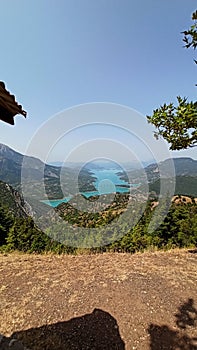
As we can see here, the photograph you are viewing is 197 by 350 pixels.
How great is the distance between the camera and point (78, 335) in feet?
10.8

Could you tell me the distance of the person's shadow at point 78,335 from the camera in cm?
307

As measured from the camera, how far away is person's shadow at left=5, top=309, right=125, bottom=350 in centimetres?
307

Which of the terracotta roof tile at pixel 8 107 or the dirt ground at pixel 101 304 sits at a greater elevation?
the terracotta roof tile at pixel 8 107

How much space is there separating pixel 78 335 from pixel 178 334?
1581 millimetres

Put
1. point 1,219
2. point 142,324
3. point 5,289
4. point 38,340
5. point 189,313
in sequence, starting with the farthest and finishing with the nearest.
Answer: point 1,219, point 5,289, point 189,313, point 142,324, point 38,340

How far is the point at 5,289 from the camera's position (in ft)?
15.2

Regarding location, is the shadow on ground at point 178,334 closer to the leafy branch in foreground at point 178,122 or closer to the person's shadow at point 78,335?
the person's shadow at point 78,335

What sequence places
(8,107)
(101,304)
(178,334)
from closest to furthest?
(8,107) → (178,334) → (101,304)

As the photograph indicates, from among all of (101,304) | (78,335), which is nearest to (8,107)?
(78,335)

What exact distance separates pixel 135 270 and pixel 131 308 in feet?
5.47

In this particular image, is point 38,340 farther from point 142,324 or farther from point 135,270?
point 135,270

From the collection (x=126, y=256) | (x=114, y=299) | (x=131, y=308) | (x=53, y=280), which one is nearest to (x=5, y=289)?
(x=53, y=280)

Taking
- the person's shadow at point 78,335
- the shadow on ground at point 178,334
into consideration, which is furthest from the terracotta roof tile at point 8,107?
the shadow on ground at point 178,334

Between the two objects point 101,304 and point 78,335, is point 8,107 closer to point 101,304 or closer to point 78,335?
point 78,335
